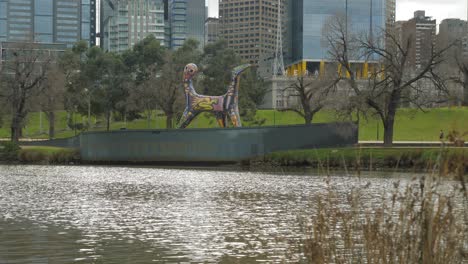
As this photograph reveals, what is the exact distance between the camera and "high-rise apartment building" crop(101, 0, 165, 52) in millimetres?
182250

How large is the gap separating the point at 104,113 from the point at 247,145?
4213cm

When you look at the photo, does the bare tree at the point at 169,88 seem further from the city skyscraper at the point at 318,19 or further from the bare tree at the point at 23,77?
the city skyscraper at the point at 318,19

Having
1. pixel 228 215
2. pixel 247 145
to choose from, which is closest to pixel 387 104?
pixel 247 145

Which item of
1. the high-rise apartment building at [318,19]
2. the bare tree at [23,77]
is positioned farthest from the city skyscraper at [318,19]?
the bare tree at [23,77]

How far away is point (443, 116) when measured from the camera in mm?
71250

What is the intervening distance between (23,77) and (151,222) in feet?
153

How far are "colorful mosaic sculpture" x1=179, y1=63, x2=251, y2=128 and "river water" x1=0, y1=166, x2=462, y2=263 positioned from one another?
2008 cm

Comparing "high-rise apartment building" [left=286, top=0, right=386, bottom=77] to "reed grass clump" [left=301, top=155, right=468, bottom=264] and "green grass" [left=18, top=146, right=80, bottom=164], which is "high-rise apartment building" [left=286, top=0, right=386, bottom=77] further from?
"reed grass clump" [left=301, top=155, right=468, bottom=264]

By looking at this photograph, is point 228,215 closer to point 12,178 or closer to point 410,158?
point 12,178

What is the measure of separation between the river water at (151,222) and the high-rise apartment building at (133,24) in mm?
161898

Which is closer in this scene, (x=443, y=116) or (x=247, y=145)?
(x=247, y=145)

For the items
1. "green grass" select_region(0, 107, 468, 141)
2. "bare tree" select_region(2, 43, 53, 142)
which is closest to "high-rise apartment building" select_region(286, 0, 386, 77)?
"green grass" select_region(0, 107, 468, 141)

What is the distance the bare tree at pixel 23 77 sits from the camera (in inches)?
2169

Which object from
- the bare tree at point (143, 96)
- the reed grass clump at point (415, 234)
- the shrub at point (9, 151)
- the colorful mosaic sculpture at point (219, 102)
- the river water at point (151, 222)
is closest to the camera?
the reed grass clump at point (415, 234)
